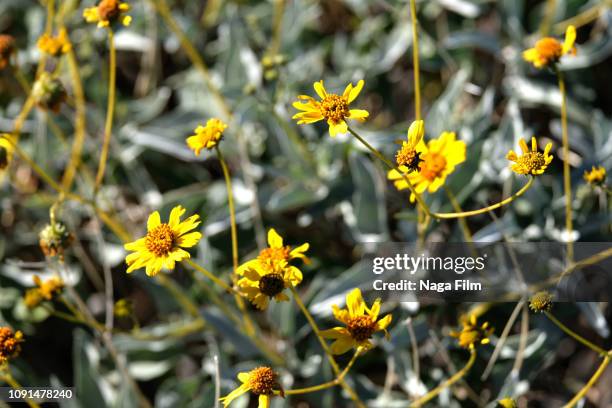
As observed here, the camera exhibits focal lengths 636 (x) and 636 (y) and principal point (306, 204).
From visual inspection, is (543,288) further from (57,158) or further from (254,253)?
(57,158)

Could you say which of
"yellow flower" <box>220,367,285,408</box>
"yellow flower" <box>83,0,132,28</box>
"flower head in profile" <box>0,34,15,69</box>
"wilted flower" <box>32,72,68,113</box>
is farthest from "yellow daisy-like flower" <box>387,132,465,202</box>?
"flower head in profile" <box>0,34,15,69</box>

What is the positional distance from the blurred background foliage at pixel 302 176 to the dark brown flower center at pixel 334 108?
415 millimetres

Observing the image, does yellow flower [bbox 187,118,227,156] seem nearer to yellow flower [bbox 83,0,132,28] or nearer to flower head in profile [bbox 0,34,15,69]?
yellow flower [bbox 83,0,132,28]

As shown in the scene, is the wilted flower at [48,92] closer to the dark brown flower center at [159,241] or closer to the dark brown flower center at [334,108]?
the dark brown flower center at [159,241]

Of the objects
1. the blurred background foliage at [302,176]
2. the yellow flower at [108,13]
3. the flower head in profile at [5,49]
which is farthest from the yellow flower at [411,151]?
the flower head in profile at [5,49]

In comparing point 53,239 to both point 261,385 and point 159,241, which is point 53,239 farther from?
point 261,385

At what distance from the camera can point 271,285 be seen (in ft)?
3.80

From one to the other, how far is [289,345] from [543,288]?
693 mm

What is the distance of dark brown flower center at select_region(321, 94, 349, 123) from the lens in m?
1.18

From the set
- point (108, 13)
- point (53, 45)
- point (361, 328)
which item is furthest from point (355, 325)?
point (53, 45)

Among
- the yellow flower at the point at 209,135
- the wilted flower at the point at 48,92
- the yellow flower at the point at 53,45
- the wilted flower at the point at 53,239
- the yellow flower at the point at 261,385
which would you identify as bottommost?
the yellow flower at the point at 261,385

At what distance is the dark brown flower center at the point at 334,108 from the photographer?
118cm

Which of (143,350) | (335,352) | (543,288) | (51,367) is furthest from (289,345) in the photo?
(51,367)

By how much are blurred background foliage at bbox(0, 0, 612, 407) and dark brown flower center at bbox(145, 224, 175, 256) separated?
466 millimetres
